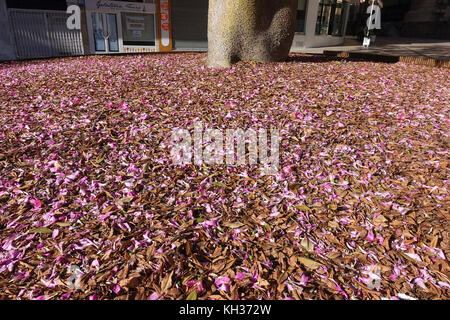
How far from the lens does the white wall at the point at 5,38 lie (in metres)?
12.8

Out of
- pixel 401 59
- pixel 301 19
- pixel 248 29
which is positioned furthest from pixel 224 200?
pixel 301 19

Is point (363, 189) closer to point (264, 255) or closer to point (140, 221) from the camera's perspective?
point (264, 255)

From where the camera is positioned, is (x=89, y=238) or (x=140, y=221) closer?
(x=89, y=238)

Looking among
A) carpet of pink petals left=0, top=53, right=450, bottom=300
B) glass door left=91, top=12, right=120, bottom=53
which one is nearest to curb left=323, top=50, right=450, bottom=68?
carpet of pink petals left=0, top=53, right=450, bottom=300

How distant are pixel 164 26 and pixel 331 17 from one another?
12.4m

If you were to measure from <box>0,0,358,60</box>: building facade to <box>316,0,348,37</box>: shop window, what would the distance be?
1047 millimetres

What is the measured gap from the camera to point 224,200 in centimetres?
353

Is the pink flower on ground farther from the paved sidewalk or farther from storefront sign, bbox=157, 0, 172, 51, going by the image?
storefront sign, bbox=157, 0, 172, 51

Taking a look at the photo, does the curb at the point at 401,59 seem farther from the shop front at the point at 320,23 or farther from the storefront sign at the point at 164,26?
the storefront sign at the point at 164,26

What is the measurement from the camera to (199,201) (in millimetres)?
3486

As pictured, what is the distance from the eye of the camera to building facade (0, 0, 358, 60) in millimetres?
13352

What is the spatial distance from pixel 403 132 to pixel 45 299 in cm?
525

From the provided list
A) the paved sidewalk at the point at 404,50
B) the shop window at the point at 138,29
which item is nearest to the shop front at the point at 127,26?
the shop window at the point at 138,29
